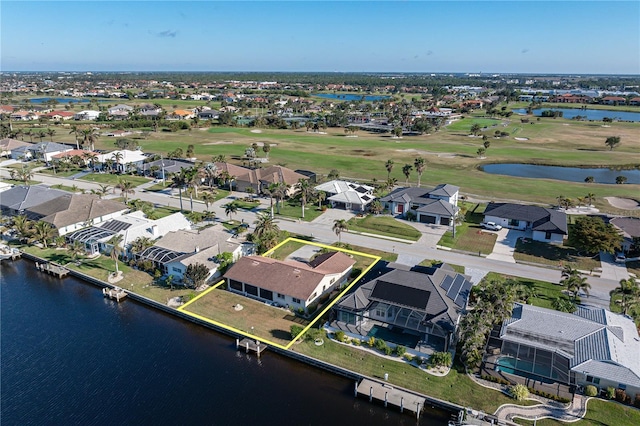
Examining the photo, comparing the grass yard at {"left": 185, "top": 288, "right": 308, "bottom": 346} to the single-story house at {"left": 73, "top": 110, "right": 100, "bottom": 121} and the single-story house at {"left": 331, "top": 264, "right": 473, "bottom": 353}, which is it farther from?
the single-story house at {"left": 73, "top": 110, "right": 100, "bottom": 121}

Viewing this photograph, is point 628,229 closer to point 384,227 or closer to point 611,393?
point 384,227

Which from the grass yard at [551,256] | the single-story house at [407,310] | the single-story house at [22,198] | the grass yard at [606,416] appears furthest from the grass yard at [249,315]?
the single-story house at [22,198]

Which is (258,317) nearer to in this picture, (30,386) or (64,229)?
(30,386)

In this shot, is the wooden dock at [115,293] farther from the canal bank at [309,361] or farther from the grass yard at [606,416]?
the grass yard at [606,416]


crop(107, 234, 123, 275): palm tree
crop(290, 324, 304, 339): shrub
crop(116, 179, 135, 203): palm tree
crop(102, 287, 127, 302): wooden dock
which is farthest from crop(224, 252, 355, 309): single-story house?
crop(116, 179, 135, 203): palm tree

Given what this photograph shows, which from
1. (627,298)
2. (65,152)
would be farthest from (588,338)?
(65,152)
